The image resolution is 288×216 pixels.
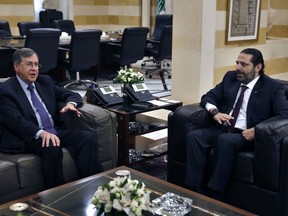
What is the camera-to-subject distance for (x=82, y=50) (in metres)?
7.22

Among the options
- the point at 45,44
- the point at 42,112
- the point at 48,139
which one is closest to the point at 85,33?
the point at 45,44

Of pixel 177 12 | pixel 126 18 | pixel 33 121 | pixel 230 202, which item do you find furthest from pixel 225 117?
pixel 126 18

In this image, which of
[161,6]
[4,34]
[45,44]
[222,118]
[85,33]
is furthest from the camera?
[161,6]

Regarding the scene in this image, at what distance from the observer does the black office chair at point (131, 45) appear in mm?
7693

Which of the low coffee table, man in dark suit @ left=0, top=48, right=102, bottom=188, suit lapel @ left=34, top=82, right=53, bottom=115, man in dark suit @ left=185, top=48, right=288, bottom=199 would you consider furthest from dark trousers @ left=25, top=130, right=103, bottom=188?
man in dark suit @ left=185, top=48, right=288, bottom=199

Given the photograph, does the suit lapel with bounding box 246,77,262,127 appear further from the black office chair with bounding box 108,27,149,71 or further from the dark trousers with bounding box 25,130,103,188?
the black office chair with bounding box 108,27,149,71

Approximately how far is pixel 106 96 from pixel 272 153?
1829 millimetres

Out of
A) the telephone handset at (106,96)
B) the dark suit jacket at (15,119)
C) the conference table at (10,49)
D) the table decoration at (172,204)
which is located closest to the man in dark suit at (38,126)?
the dark suit jacket at (15,119)

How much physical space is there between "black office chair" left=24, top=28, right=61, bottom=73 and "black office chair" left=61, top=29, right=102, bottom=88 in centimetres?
27

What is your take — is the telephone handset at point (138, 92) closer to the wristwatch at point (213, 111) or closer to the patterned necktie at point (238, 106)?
the wristwatch at point (213, 111)

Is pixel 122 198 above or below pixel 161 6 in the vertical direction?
below

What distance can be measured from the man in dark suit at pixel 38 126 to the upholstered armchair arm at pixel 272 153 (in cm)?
129

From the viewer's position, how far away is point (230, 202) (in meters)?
3.53

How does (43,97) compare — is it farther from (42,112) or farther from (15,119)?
(15,119)
